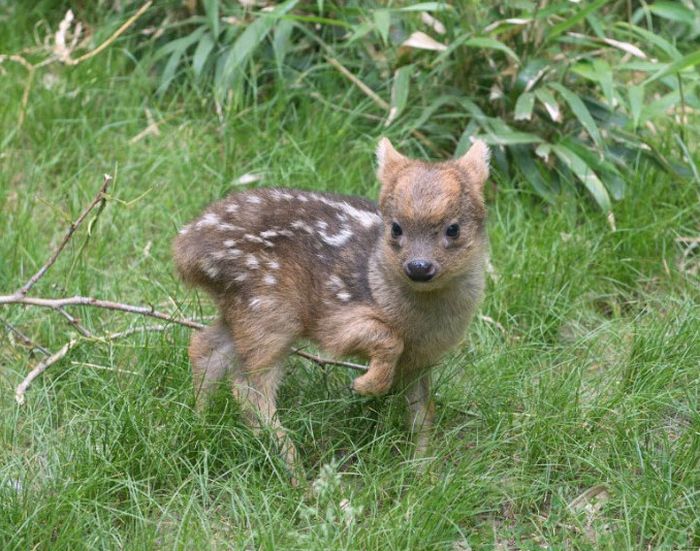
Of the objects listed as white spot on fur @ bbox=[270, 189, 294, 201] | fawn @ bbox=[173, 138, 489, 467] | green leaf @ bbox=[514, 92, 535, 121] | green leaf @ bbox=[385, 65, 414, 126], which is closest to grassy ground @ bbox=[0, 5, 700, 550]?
fawn @ bbox=[173, 138, 489, 467]

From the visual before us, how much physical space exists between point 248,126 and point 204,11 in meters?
1.00

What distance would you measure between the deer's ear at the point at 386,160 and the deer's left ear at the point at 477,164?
0.24 metres

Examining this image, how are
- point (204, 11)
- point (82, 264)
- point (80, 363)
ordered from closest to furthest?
point (80, 363) < point (82, 264) < point (204, 11)

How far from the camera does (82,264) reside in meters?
5.42

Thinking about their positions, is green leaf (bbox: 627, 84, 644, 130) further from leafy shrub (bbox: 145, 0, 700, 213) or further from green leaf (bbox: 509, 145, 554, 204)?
green leaf (bbox: 509, 145, 554, 204)

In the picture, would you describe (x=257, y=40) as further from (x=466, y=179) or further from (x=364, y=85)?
(x=466, y=179)

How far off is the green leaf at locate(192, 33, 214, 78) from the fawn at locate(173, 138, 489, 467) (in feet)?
6.82

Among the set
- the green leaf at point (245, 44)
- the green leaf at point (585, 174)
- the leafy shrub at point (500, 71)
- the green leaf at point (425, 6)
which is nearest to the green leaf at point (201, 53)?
A: the leafy shrub at point (500, 71)

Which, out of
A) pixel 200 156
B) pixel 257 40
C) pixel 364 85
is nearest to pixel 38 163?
pixel 200 156

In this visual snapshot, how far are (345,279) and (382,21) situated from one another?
188 cm

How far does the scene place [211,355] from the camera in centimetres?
472

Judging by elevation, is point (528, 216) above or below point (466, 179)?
below

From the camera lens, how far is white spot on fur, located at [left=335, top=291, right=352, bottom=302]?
14.9ft

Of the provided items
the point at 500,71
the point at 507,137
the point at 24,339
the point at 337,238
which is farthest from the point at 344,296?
the point at 500,71
